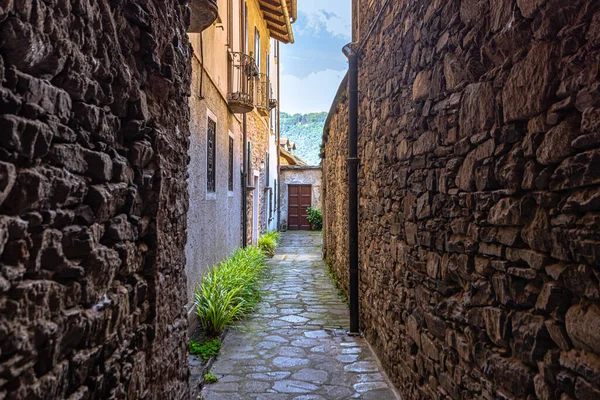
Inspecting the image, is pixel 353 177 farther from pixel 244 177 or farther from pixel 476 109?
pixel 244 177

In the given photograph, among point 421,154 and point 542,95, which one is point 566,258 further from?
point 421,154

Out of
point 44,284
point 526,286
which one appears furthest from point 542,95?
point 44,284

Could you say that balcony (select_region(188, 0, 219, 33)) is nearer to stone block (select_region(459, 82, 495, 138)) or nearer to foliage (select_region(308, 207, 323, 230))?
stone block (select_region(459, 82, 495, 138))

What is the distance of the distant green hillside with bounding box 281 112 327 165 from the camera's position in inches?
2653

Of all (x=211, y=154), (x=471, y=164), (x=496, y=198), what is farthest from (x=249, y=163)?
(x=496, y=198)

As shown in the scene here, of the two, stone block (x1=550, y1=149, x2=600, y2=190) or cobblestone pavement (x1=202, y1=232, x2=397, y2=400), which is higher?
stone block (x1=550, y1=149, x2=600, y2=190)

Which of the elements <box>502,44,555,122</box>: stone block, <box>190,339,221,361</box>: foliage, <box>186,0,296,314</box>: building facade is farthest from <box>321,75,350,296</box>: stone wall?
<box>502,44,555,122</box>: stone block

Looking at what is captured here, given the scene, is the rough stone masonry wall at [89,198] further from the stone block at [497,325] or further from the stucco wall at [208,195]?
the stucco wall at [208,195]

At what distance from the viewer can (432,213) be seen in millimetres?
2617

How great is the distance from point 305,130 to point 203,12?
67.2 m

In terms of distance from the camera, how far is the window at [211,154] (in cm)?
642

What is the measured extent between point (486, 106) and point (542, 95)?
1.37 feet

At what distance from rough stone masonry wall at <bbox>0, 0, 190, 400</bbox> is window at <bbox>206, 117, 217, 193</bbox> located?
12.9ft

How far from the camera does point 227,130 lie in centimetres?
812
